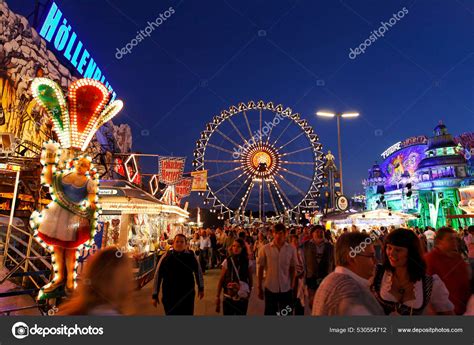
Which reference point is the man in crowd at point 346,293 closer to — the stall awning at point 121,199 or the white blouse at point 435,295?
the white blouse at point 435,295

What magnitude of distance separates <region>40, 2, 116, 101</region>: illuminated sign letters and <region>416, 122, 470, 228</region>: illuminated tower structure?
138 feet

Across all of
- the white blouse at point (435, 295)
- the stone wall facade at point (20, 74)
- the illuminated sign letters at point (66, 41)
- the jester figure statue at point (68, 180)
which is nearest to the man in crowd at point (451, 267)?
the white blouse at point (435, 295)

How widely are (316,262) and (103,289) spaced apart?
4716 mm

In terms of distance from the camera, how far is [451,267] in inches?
141

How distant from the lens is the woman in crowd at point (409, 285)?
258 centimetres

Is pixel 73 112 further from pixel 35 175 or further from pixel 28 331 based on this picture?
pixel 28 331

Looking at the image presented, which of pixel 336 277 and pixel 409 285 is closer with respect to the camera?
pixel 336 277

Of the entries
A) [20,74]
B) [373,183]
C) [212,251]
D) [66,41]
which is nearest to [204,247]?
[212,251]

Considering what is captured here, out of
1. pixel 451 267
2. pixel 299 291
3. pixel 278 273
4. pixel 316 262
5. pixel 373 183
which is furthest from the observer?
pixel 373 183

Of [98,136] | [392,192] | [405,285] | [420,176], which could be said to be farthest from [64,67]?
[392,192]

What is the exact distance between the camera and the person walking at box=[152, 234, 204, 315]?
178 inches

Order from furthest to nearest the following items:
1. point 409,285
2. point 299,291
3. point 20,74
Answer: point 20,74 < point 299,291 < point 409,285

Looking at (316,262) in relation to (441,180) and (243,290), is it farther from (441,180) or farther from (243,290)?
(441,180)

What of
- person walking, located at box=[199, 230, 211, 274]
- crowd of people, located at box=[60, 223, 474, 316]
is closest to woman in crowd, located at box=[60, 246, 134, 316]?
crowd of people, located at box=[60, 223, 474, 316]
